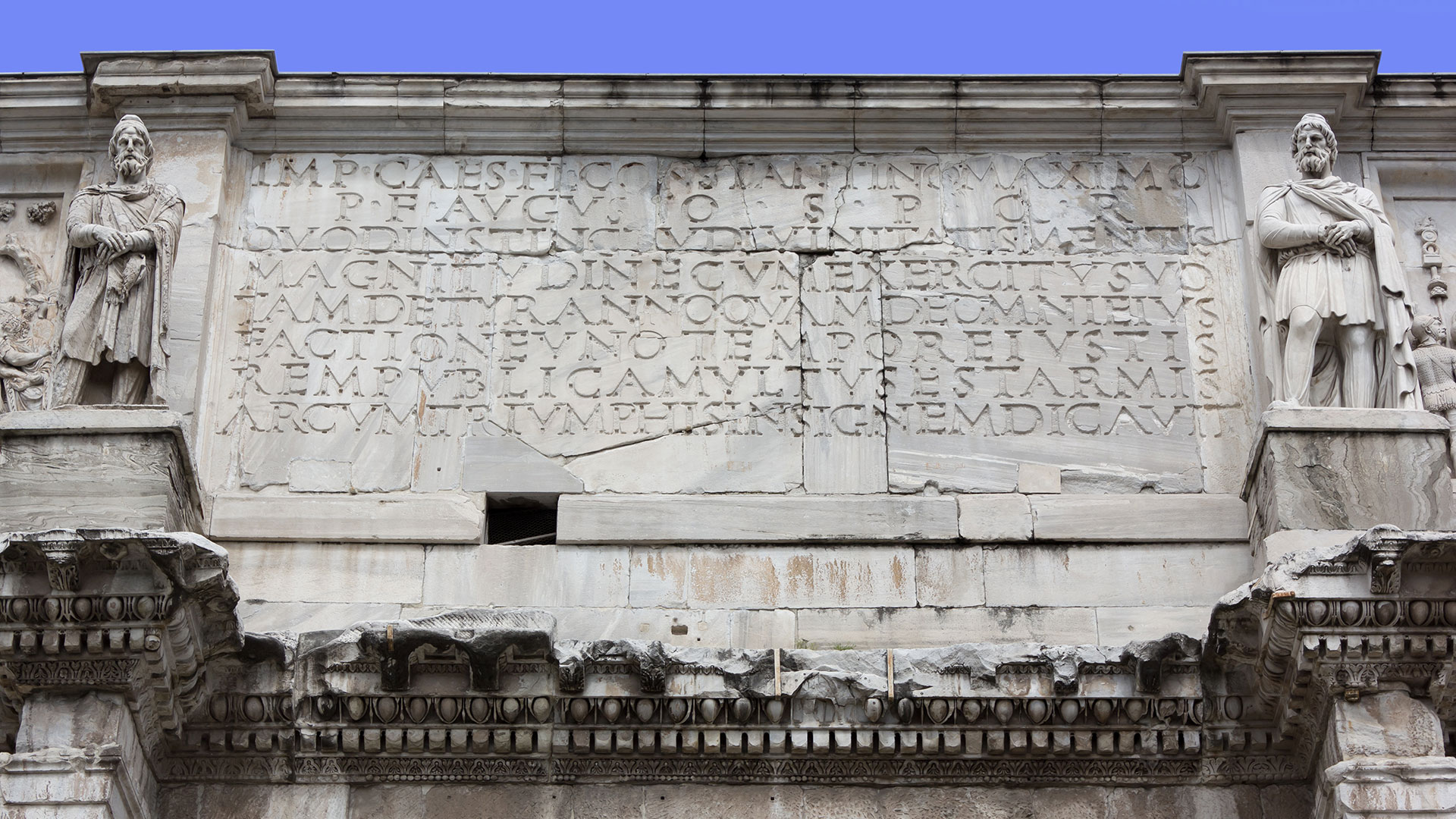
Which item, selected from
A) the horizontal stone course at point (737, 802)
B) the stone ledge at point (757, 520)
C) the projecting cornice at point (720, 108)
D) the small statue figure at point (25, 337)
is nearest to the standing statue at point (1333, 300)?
the projecting cornice at point (720, 108)

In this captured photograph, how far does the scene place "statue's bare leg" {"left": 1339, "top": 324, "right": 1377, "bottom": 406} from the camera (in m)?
11.1

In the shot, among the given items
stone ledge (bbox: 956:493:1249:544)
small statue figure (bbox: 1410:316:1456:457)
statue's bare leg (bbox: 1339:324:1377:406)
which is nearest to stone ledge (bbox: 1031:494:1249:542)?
stone ledge (bbox: 956:493:1249:544)

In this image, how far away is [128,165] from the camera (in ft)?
38.4

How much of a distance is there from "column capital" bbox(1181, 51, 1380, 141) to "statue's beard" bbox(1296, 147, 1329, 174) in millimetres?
627

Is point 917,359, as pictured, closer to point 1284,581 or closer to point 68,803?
point 1284,581

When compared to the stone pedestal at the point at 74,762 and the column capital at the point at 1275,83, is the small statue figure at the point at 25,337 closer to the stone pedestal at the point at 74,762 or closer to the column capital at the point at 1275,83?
the stone pedestal at the point at 74,762

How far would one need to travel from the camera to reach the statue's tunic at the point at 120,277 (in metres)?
11.1

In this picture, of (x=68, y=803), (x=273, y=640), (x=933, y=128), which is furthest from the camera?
(x=933, y=128)

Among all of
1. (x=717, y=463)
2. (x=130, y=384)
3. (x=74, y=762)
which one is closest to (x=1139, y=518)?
(x=717, y=463)

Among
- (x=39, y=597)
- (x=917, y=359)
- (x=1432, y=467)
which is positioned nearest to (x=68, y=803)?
(x=39, y=597)

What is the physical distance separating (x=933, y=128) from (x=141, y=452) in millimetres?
4798

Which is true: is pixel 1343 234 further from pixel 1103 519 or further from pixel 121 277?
pixel 121 277

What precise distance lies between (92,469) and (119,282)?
1.16 meters

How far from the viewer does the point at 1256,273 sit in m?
11.8
